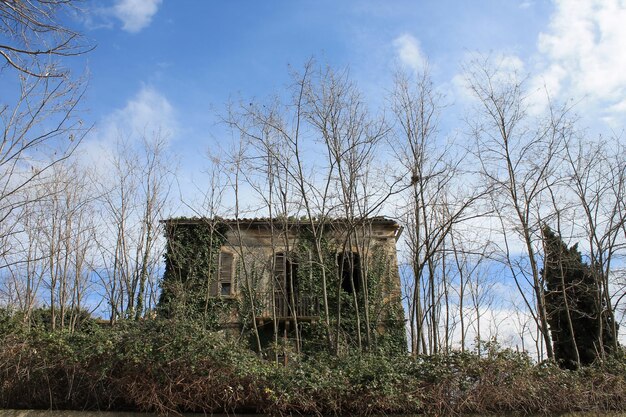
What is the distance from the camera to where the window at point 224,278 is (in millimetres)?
15672

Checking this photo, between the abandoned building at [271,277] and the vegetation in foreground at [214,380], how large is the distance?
7.33m

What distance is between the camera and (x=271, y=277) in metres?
15.5

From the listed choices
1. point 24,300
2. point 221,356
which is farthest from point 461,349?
point 24,300

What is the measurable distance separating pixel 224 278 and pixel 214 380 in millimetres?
9350

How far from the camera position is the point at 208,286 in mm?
14805

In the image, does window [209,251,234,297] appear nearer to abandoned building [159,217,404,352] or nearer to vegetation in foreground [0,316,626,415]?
abandoned building [159,217,404,352]

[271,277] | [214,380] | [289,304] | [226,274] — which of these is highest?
[226,274]

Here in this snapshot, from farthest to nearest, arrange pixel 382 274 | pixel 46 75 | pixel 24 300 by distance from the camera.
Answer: pixel 382 274, pixel 24 300, pixel 46 75

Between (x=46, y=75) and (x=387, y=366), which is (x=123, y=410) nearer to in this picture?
(x=387, y=366)

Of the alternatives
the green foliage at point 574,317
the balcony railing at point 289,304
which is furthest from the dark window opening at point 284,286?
the green foliage at point 574,317

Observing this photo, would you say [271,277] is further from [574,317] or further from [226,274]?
[574,317]

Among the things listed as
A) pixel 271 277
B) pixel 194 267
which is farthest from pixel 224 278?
pixel 271 277

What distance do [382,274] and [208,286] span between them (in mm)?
5505

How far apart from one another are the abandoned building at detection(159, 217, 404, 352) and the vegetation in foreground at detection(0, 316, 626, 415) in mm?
7329
